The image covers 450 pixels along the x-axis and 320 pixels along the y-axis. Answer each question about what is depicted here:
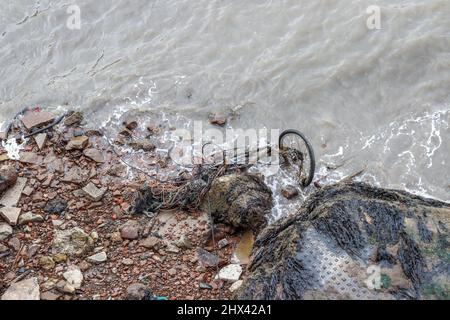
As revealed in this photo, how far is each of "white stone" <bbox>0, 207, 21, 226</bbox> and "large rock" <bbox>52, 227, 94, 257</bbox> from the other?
47cm

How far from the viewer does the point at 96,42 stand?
805 centimetres

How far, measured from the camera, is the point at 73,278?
4.64m

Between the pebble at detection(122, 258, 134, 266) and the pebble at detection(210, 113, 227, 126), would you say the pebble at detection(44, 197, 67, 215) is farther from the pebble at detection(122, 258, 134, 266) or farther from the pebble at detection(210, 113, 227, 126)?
the pebble at detection(210, 113, 227, 126)

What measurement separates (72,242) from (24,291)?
2.29ft

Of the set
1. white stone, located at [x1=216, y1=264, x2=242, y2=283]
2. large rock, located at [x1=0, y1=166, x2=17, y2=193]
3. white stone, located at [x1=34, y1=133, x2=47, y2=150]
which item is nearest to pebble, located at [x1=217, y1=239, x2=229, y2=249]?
white stone, located at [x1=216, y1=264, x2=242, y2=283]

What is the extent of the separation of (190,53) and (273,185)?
291 cm

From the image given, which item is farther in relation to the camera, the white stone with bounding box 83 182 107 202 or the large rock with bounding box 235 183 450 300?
the white stone with bounding box 83 182 107 202

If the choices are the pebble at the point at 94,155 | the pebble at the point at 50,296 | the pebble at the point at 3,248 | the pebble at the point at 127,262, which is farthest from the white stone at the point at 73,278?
the pebble at the point at 94,155

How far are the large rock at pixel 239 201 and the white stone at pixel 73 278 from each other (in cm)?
148

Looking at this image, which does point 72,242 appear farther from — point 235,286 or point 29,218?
point 235,286

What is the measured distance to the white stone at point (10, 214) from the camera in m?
5.16

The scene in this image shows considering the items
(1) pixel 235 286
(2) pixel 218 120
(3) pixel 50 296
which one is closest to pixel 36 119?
(2) pixel 218 120

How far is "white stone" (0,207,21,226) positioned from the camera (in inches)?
203

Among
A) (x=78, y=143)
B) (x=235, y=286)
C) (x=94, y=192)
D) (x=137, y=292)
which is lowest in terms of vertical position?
(x=235, y=286)
